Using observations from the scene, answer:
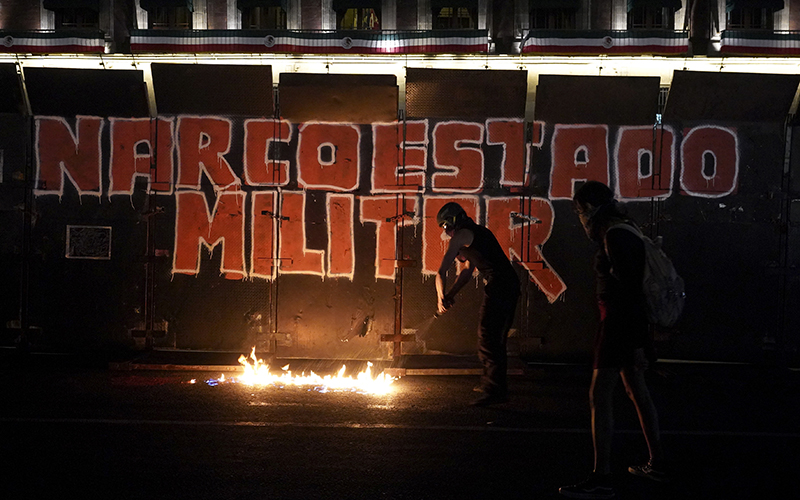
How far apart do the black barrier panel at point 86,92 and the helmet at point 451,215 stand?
4473 millimetres

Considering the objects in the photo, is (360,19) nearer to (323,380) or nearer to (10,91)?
(10,91)

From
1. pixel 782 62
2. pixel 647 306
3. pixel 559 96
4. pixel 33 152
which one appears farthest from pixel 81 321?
pixel 782 62

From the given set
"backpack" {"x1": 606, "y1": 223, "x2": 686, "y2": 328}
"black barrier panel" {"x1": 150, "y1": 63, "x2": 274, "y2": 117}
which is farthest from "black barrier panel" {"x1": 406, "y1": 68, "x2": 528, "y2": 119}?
"backpack" {"x1": 606, "y1": 223, "x2": 686, "y2": 328}

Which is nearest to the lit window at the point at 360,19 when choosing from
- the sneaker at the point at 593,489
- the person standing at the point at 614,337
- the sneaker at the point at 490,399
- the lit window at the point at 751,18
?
the lit window at the point at 751,18

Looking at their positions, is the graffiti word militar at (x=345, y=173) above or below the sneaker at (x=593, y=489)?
above

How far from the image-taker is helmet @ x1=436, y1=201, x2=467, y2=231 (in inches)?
270

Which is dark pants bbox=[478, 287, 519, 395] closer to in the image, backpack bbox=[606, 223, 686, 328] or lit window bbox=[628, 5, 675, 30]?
backpack bbox=[606, 223, 686, 328]

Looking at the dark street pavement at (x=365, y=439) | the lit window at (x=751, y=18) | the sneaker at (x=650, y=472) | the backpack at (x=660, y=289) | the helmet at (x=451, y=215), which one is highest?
the lit window at (x=751, y=18)

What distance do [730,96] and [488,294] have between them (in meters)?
4.48

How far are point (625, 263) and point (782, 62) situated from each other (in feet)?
22.8

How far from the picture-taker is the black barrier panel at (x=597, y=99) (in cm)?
858

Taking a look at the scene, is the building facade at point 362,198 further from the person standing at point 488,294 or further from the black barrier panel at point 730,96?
the person standing at point 488,294

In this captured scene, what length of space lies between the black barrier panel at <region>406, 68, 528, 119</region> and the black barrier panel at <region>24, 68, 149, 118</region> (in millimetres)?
3546

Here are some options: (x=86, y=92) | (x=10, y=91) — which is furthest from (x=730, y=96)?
(x=10, y=91)
